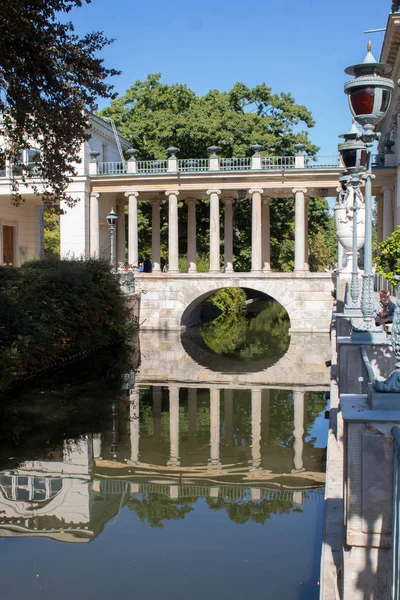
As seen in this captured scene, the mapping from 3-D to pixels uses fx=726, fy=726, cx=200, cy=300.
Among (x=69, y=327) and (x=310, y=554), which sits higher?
(x=69, y=327)

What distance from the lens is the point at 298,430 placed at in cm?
1488

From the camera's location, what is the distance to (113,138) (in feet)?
153

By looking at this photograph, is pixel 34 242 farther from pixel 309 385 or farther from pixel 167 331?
pixel 309 385

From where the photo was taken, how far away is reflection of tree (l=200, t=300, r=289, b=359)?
29078mm

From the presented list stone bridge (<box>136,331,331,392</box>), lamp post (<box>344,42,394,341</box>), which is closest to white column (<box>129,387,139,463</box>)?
stone bridge (<box>136,331,331,392</box>)

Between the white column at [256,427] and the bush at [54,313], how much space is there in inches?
235

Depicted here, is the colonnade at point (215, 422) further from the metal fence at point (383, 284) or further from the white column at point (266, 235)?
the white column at point (266, 235)

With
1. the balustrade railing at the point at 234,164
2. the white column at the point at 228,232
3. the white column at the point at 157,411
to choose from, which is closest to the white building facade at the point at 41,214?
the balustrade railing at the point at 234,164

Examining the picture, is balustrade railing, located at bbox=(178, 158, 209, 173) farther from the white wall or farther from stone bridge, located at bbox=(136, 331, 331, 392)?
stone bridge, located at bbox=(136, 331, 331, 392)

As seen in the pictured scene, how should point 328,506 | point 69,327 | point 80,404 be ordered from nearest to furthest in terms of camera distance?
point 328,506
point 80,404
point 69,327

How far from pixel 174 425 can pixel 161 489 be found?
4342 mm

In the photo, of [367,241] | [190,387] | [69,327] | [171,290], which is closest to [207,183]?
[171,290]

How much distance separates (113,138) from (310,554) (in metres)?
40.8

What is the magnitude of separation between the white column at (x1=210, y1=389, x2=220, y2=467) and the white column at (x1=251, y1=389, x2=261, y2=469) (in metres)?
0.68
